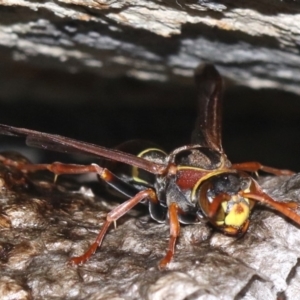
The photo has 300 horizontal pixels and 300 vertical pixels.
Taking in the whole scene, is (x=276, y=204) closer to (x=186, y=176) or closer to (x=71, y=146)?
(x=186, y=176)

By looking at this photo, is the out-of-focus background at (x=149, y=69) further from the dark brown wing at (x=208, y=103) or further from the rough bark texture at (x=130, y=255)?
the rough bark texture at (x=130, y=255)

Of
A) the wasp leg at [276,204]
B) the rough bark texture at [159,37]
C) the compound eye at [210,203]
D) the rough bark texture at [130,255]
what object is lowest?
the rough bark texture at [130,255]

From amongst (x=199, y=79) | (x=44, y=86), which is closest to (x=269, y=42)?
(x=199, y=79)

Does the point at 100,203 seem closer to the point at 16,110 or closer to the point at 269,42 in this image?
the point at 269,42

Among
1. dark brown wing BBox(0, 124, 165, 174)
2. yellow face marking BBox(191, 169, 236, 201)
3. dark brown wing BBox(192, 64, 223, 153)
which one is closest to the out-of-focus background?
dark brown wing BBox(192, 64, 223, 153)

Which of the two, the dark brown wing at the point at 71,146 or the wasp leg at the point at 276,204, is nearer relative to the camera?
the wasp leg at the point at 276,204

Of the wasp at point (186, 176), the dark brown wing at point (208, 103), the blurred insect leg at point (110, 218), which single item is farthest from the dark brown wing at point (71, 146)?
the dark brown wing at point (208, 103)

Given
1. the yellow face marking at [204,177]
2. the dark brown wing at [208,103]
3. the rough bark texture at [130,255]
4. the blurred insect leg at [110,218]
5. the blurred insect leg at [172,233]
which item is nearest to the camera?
the rough bark texture at [130,255]
